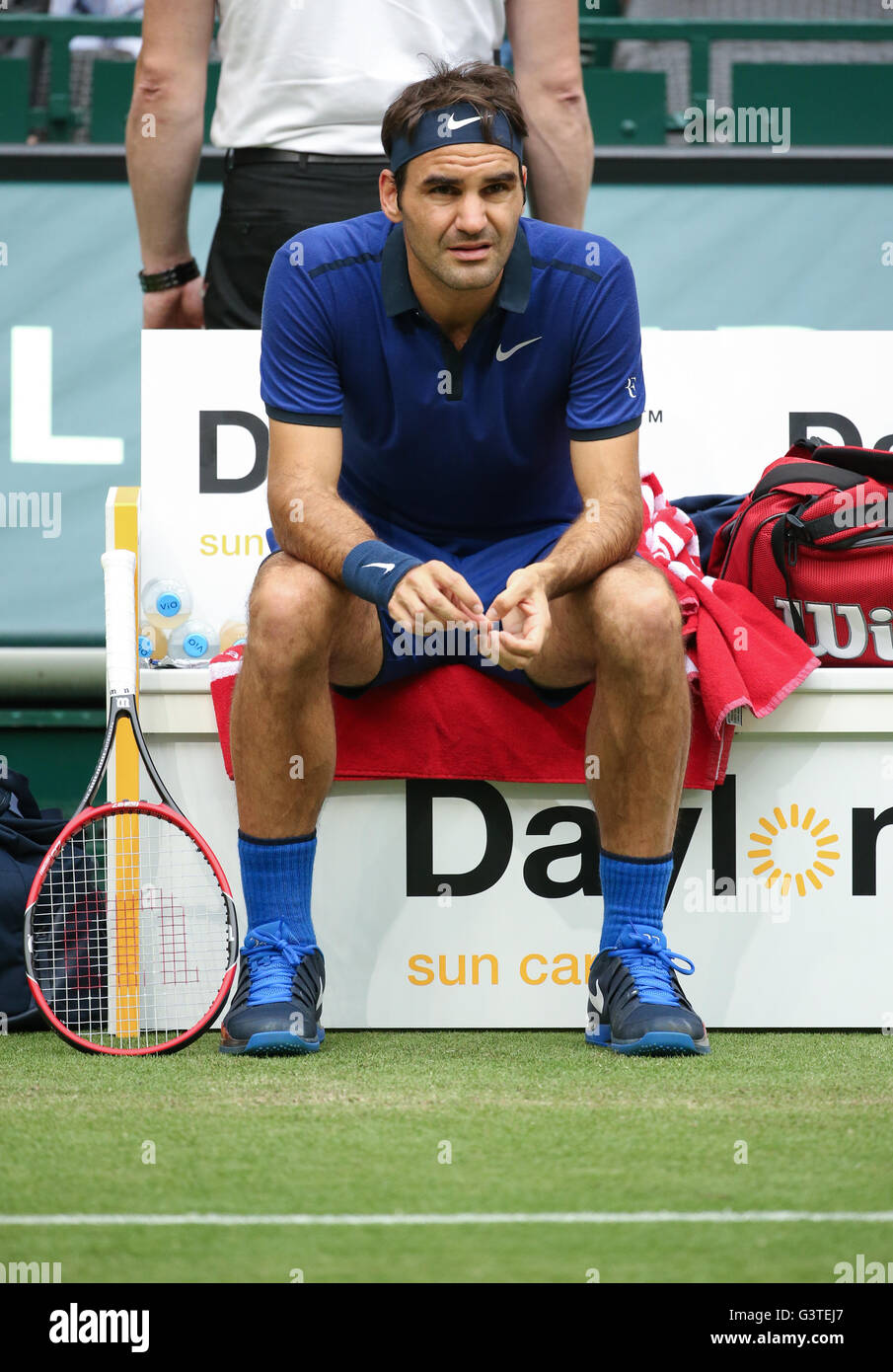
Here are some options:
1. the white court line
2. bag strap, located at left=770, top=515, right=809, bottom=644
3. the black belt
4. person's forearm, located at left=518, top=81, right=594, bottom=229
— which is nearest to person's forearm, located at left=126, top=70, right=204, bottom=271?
the black belt

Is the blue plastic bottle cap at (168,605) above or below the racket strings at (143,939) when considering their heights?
above

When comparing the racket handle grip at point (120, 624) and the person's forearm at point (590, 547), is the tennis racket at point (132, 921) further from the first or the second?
the person's forearm at point (590, 547)

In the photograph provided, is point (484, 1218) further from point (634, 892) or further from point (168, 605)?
point (168, 605)

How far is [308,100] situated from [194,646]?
86cm

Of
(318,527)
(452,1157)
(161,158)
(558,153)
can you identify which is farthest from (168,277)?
(452,1157)

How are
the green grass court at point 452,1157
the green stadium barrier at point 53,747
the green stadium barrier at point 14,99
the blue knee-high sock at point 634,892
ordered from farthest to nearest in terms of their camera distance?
the green stadium barrier at point 14,99 < the green stadium barrier at point 53,747 < the blue knee-high sock at point 634,892 < the green grass court at point 452,1157

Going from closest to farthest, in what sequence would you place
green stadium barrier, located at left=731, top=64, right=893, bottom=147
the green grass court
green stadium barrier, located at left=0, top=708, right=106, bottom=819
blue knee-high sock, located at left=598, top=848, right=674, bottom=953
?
the green grass court
blue knee-high sock, located at left=598, top=848, right=674, bottom=953
green stadium barrier, located at left=0, top=708, right=106, bottom=819
green stadium barrier, located at left=731, top=64, right=893, bottom=147

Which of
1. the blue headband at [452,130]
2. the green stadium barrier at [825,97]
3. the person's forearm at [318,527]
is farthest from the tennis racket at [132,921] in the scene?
the green stadium barrier at [825,97]

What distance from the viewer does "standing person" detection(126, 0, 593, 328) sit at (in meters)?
2.54

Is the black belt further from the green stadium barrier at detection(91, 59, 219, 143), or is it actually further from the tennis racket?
the green stadium barrier at detection(91, 59, 219, 143)

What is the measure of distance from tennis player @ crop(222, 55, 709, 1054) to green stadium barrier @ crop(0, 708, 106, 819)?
1.28 meters

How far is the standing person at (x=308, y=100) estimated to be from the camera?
2.54 meters

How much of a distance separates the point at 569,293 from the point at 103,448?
5.40 ft

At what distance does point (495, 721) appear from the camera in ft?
7.15
